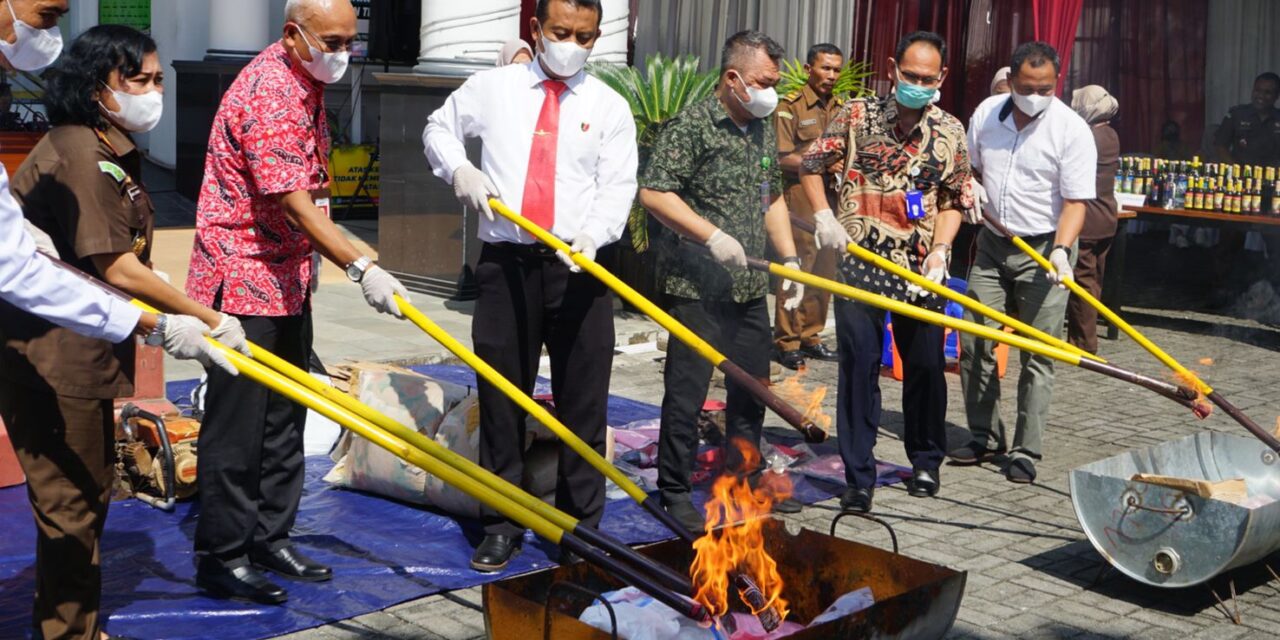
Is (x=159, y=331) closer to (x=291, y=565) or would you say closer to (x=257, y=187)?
(x=257, y=187)

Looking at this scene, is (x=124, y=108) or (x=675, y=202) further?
(x=675, y=202)

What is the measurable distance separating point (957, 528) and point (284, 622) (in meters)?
3.19

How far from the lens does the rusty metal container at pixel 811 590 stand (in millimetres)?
4234

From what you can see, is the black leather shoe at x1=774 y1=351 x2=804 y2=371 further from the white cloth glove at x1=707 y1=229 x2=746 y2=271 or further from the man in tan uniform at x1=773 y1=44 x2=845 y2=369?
the white cloth glove at x1=707 y1=229 x2=746 y2=271

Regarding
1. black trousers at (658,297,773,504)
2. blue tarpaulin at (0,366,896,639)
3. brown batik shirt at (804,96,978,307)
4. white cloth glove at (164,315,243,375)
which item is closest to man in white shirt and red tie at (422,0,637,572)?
blue tarpaulin at (0,366,896,639)

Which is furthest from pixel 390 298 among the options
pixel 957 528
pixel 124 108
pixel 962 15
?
pixel 962 15

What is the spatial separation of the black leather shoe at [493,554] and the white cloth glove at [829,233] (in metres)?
2.06

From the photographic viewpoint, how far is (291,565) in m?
5.87

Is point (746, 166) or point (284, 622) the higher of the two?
point (746, 166)

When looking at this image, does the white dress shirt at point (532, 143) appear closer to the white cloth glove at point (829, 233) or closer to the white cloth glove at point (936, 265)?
Answer: the white cloth glove at point (829, 233)

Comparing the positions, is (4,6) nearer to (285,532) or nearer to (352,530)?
(285,532)

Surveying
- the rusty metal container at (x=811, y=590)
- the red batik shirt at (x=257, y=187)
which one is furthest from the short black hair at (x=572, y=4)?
the rusty metal container at (x=811, y=590)

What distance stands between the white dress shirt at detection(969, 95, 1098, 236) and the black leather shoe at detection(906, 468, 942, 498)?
144cm

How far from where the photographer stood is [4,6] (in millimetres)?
4160
